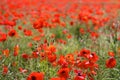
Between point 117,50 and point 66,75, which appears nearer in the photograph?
point 66,75

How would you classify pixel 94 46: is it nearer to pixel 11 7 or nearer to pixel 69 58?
pixel 69 58

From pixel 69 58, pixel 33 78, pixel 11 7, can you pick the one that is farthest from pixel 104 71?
pixel 11 7

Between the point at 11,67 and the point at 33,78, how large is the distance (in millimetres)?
1588

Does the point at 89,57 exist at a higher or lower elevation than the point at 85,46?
higher

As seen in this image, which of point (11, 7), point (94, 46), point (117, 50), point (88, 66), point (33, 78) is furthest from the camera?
point (11, 7)

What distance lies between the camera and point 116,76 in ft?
12.8

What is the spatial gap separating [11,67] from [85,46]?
160 cm

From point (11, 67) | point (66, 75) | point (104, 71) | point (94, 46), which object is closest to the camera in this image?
point (66, 75)

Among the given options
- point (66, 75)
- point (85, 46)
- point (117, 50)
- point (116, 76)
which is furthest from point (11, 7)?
point (66, 75)

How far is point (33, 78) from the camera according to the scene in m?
2.70

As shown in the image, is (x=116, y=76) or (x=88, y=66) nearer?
(x=88, y=66)

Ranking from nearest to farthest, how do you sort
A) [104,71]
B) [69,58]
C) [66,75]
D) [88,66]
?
[66,75]
[88,66]
[69,58]
[104,71]

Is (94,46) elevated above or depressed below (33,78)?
below

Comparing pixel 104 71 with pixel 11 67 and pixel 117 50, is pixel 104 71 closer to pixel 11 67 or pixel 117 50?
Result: pixel 117 50
